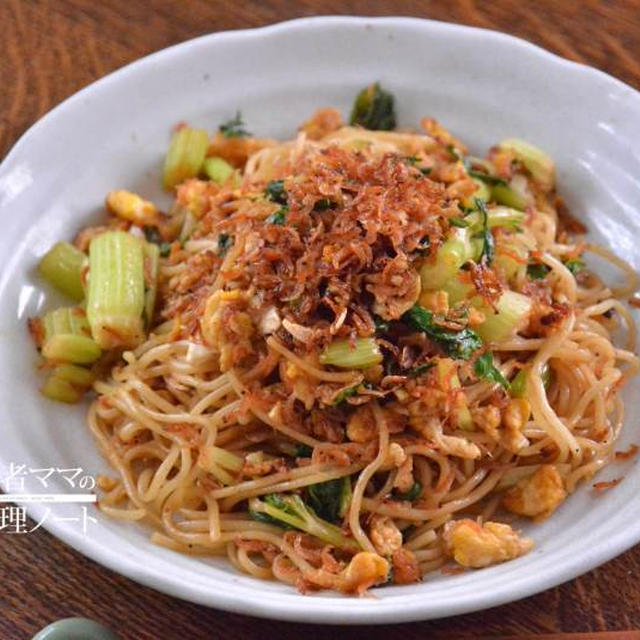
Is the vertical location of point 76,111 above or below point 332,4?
below

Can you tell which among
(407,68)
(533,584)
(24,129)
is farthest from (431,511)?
(24,129)

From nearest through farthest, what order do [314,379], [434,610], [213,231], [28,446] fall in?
1. [434,610]
2. [314,379]
3. [28,446]
4. [213,231]

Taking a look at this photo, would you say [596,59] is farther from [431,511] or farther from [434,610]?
[434,610]

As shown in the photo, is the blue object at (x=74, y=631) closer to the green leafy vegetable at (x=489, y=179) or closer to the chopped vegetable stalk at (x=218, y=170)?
the chopped vegetable stalk at (x=218, y=170)

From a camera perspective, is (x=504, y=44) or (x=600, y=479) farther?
(x=504, y=44)

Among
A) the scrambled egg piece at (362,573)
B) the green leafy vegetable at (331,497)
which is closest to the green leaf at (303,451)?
the green leafy vegetable at (331,497)

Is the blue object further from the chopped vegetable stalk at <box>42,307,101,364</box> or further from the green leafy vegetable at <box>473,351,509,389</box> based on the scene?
the green leafy vegetable at <box>473,351,509,389</box>
